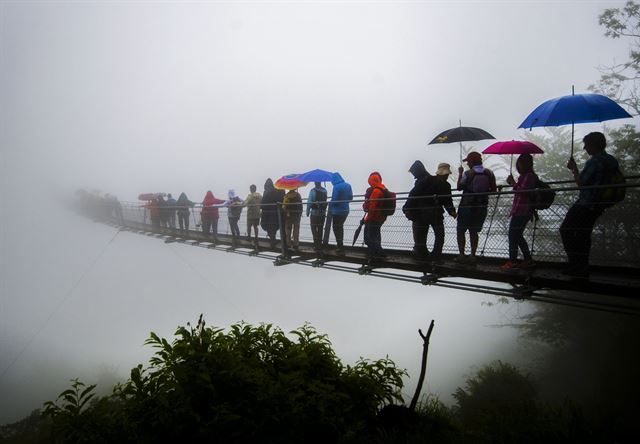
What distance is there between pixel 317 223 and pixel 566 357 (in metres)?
10.5

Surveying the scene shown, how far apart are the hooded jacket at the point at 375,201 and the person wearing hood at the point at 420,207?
2.07 ft

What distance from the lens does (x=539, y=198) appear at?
414cm

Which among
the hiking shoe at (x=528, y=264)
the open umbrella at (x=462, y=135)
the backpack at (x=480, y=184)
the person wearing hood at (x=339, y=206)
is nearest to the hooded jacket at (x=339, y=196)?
the person wearing hood at (x=339, y=206)

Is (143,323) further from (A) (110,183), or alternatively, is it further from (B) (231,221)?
(A) (110,183)

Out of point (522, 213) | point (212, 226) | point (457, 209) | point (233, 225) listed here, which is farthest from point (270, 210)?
point (522, 213)

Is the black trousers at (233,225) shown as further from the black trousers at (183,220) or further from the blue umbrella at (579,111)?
the blue umbrella at (579,111)

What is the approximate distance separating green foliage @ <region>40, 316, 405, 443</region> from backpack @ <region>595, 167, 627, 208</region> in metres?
3.05

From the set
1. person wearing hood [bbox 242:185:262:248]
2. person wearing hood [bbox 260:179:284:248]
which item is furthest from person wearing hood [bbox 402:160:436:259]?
person wearing hood [bbox 242:185:262:248]

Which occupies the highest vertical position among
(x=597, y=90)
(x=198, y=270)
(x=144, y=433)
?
(x=597, y=90)

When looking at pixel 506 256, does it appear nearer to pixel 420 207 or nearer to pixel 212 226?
pixel 420 207

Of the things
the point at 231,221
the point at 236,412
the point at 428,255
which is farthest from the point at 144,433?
the point at 231,221

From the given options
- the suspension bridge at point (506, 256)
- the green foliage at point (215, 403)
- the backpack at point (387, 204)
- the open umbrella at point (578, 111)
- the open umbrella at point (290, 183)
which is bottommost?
the green foliage at point (215, 403)

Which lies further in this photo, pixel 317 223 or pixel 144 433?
pixel 317 223

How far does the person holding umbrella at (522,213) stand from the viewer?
4.30 metres
